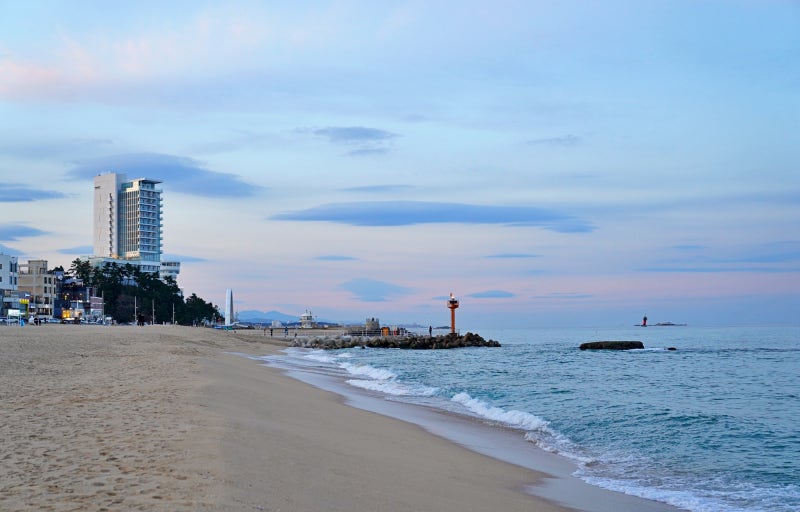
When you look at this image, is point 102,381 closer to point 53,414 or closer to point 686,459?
point 53,414

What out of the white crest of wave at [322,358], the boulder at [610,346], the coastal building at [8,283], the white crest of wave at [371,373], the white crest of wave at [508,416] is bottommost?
the boulder at [610,346]

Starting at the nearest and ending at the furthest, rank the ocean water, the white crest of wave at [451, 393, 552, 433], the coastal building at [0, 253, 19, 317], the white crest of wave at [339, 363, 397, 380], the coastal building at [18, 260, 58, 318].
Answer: the ocean water
the white crest of wave at [451, 393, 552, 433]
the white crest of wave at [339, 363, 397, 380]
the coastal building at [0, 253, 19, 317]
the coastal building at [18, 260, 58, 318]

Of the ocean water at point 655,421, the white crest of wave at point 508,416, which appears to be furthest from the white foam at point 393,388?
the white crest of wave at point 508,416

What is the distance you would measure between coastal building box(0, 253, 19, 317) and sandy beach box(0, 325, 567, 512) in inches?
3930

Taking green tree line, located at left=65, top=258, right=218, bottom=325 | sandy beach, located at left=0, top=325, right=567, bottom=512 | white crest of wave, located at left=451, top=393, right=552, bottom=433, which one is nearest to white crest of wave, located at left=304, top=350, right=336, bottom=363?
white crest of wave, located at left=451, top=393, right=552, bottom=433

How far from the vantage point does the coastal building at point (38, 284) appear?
122m

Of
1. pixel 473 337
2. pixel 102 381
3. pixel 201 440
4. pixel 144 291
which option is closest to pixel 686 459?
pixel 201 440

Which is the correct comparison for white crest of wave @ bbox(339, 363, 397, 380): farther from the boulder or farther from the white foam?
the boulder

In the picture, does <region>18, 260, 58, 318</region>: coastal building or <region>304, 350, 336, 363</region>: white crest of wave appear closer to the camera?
<region>304, 350, 336, 363</region>: white crest of wave

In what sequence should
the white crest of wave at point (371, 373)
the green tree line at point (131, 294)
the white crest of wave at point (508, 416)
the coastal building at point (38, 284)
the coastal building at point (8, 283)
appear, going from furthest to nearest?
the green tree line at point (131, 294) → the coastal building at point (38, 284) → the coastal building at point (8, 283) → the white crest of wave at point (371, 373) → the white crest of wave at point (508, 416)

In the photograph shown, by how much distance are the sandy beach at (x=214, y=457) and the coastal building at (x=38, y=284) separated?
118900 mm

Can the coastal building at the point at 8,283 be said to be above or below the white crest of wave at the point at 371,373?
above

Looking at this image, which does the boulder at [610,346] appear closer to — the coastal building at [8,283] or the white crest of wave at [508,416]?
the white crest of wave at [508,416]

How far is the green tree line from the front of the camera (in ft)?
429
